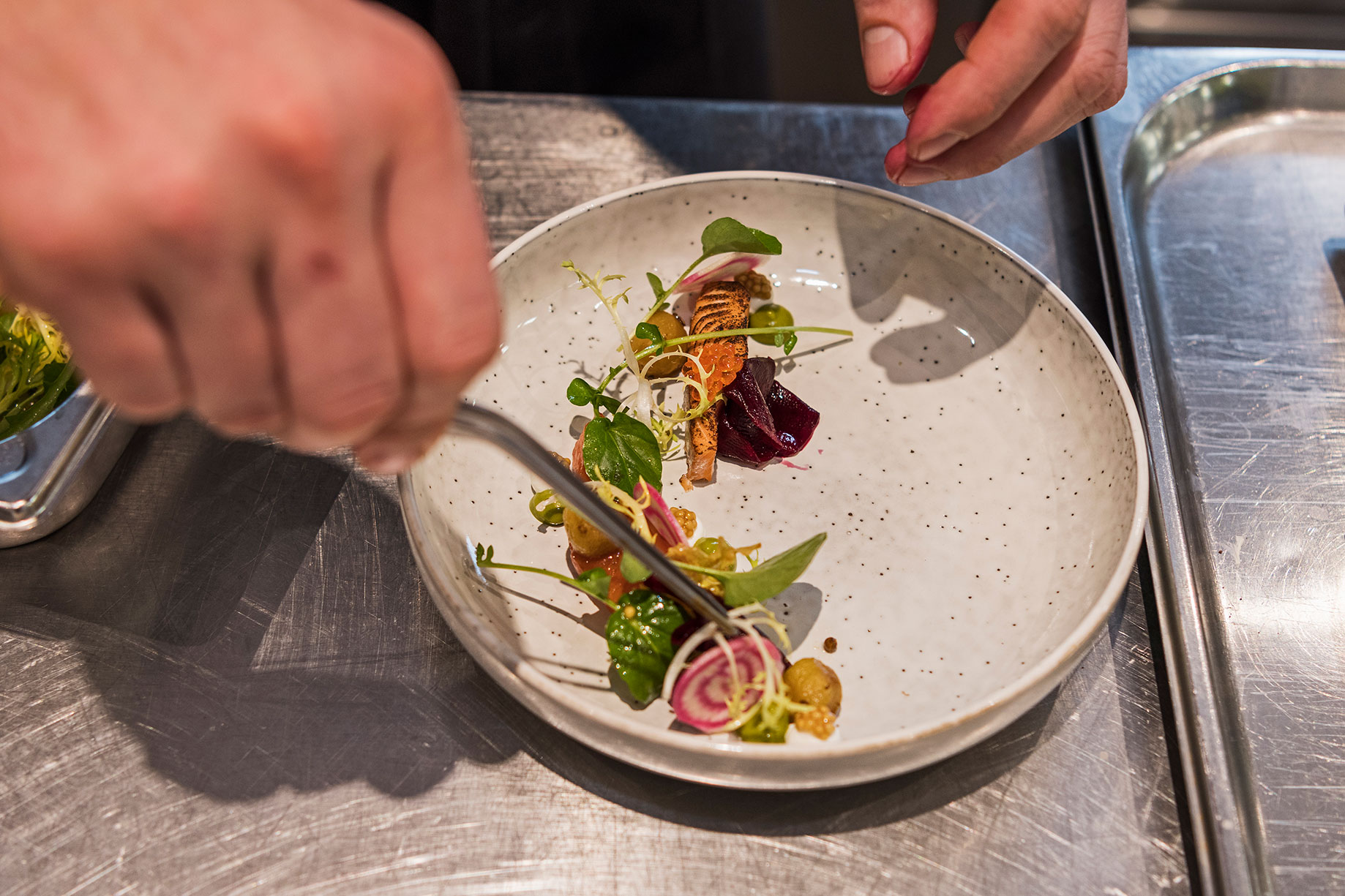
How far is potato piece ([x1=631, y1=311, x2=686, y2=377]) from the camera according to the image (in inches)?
49.3

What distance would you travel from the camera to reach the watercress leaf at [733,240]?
4.12ft

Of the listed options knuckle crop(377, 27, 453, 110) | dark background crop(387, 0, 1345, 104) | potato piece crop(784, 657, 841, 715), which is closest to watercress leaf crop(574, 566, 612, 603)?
potato piece crop(784, 657, 841, 715)

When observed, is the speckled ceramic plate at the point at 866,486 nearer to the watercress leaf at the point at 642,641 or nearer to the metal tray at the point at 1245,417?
the watercress leaf at the point at 642,641

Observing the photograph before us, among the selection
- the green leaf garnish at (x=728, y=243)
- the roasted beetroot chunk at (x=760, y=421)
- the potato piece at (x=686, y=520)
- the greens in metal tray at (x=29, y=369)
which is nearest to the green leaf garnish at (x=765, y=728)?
the potato piece at (x=686, y=520)

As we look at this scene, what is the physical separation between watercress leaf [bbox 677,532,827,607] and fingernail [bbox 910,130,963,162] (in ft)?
1.73

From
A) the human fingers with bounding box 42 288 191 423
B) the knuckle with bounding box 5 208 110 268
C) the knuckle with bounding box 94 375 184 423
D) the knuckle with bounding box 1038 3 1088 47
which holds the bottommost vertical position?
the knuckle with bounding box 1038 3 1088 47

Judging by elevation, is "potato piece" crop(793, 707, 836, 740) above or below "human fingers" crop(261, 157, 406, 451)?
below

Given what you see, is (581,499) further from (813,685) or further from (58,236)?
(58,236)

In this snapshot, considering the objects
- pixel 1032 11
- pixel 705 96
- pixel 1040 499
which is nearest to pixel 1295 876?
pixel 1040 499

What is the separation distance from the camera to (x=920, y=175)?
3.84 ft

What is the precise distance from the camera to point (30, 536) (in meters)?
1.12

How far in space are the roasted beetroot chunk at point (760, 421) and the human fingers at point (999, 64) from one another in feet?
1.23

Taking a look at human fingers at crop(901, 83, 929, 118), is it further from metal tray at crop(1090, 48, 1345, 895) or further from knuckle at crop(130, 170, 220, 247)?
knuckle at crop(130, 170, 220, 247)

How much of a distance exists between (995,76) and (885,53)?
0.18 meters
